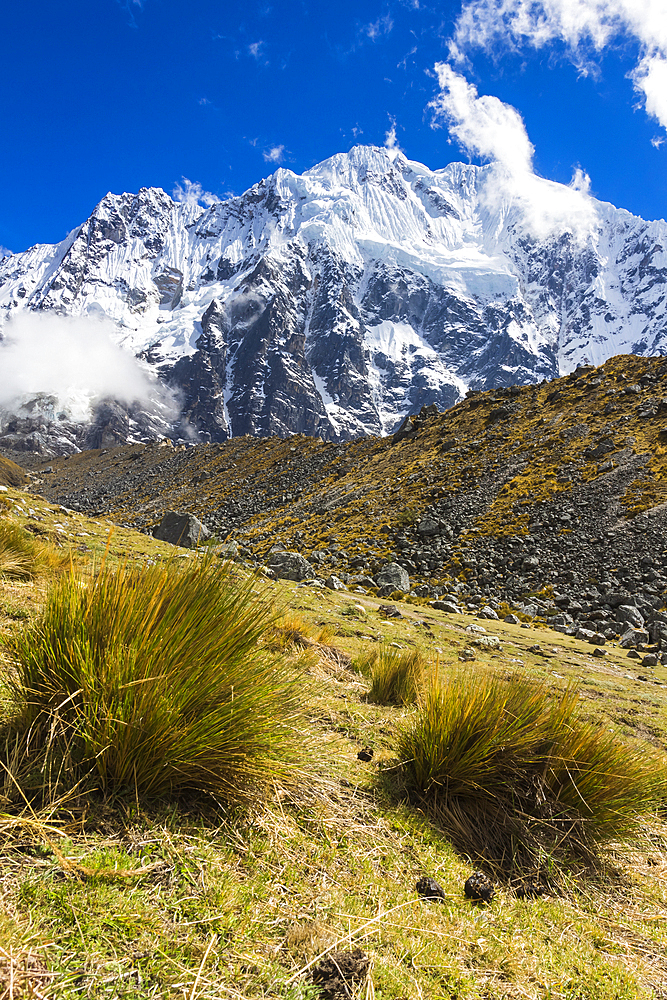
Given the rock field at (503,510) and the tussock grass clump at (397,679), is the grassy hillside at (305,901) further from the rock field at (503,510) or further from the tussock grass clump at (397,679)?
the rock field at (503,510)

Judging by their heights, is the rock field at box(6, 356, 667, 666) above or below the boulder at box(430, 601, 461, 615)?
above

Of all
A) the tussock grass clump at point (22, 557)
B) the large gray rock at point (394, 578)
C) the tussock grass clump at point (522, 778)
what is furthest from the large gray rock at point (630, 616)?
the tussock grass clump at point (22, 557)

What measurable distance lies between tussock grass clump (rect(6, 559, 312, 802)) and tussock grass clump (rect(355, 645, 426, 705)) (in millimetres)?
1719

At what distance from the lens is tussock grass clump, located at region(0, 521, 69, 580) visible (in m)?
3.98

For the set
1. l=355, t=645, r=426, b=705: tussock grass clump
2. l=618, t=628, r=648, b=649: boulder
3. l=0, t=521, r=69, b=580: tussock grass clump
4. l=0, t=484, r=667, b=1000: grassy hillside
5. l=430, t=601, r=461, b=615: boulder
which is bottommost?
l=0, t=521, r=69, b=580: tussock grass clump

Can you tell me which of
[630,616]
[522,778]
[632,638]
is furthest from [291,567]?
[522,778]

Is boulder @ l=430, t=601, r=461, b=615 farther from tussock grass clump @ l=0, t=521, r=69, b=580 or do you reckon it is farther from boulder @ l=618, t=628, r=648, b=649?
tussock grass clump @ l=0, t=521, r=69, b=580

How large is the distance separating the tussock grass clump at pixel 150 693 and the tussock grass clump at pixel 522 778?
76 centimetres

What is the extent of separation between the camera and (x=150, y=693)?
1.62 metres

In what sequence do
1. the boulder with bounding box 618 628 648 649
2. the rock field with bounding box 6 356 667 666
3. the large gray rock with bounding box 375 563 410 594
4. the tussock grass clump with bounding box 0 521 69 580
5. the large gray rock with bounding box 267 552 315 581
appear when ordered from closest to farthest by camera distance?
the tussock grass clump with bounding box 0 521 69 580, the boulder with bounding box 618 628 648 649, the large gray rock with bounding box 267 552 315 581, the rock field with bounding box 6 356 667 666, the large gray rock with bounding box 375 563 410 594

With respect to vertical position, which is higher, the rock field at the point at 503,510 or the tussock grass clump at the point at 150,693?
the rock field at the point at 503,510

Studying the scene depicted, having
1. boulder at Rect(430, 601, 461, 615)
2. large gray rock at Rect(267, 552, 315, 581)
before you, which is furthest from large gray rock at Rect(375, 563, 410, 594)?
large gray rock at Rect(267, 552, 315, 581)

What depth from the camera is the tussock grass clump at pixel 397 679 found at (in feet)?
12.3

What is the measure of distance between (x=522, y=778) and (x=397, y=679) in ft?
5.29
